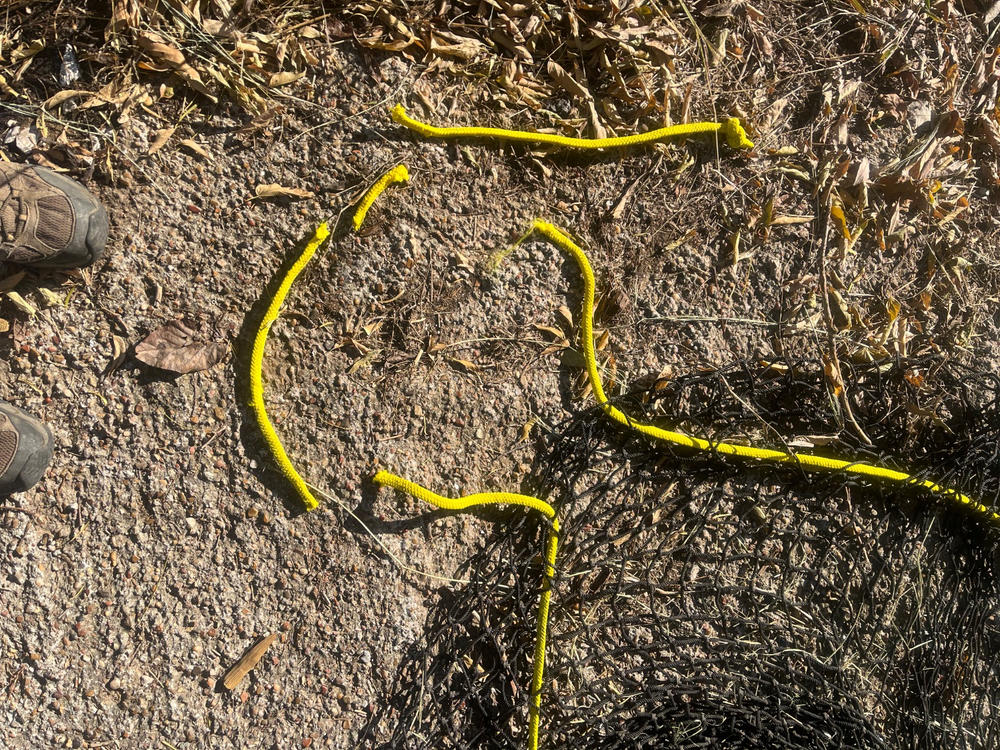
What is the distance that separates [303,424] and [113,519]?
65 cm

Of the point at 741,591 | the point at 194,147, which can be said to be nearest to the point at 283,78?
the point at 194,147

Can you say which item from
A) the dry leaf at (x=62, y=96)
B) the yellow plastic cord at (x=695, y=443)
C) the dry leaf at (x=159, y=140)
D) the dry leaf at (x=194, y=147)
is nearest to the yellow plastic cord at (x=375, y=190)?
the yellow plastic cord at (x=695, y=443)

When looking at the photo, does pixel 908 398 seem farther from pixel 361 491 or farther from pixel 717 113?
pixel 361 491

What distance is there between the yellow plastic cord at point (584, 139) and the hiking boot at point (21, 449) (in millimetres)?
1487

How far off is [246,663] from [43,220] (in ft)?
4.86

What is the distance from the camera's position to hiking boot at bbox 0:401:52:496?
1.91 metres

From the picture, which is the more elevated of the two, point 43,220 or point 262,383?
point 43,220

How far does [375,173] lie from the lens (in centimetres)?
212

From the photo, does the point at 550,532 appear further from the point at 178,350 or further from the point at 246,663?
the point at 178,350

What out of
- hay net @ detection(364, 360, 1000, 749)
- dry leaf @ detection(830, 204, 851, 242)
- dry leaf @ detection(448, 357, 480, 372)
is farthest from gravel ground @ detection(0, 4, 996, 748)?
dry leaf @ detection(830, 204, 851, 242)

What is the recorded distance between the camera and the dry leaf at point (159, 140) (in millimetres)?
2066

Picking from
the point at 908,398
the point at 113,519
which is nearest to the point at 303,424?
the point at 113,519

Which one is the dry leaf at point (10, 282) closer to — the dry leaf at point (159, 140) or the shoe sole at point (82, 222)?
the shoe sole at point (82, 222)

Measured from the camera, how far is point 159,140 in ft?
6.78
